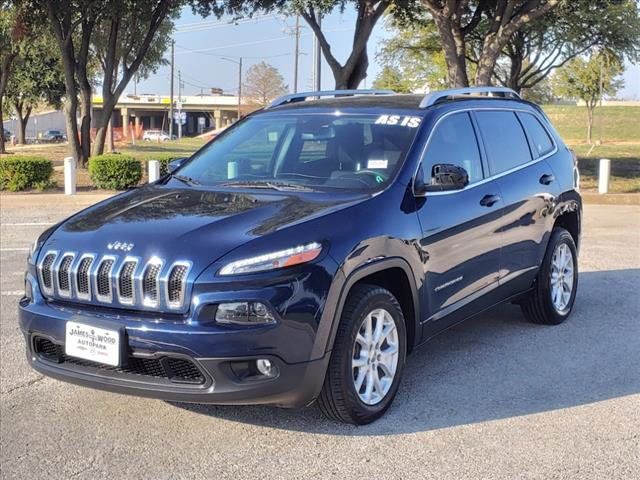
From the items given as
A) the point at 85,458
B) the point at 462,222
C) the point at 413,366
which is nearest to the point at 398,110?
the point at 462,222

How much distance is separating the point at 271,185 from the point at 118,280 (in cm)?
128

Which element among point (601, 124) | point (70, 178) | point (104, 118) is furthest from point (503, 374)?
point (601, 124)

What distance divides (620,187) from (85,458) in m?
16.0

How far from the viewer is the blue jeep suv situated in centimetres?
345

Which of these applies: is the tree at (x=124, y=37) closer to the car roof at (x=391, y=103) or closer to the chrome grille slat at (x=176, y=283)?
the car roof at (x=391, y=103)

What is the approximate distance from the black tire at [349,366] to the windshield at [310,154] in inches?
27.9

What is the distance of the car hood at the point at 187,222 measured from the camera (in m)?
3.54

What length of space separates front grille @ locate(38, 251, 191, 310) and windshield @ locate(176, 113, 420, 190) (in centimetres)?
117

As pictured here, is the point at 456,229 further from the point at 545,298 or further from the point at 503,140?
the point at 545,298

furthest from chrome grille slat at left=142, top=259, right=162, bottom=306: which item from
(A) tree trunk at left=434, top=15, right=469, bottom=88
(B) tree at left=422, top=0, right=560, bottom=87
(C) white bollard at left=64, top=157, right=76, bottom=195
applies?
(A) tree trunk at left=434, top=15, right=469, bottom=88

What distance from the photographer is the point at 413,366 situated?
4980mm

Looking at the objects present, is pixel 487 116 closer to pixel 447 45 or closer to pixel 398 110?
pixel 398 110

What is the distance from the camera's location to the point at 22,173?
16.1 m

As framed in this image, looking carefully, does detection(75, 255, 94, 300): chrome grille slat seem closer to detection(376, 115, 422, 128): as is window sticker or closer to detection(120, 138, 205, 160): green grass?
detection(376, 115, 422, 128): as is window sticker
